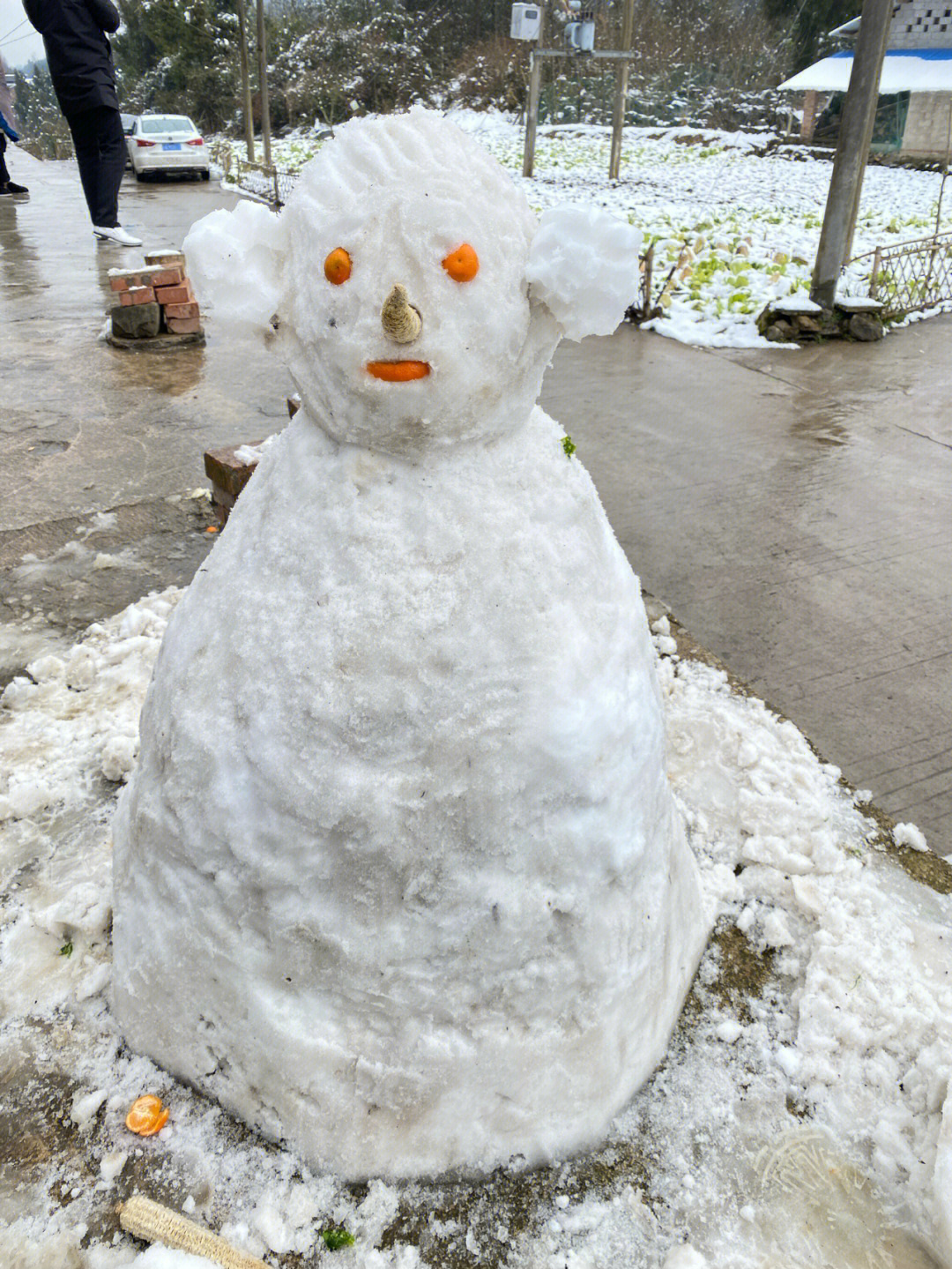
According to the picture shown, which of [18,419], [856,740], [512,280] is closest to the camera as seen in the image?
[512,280]

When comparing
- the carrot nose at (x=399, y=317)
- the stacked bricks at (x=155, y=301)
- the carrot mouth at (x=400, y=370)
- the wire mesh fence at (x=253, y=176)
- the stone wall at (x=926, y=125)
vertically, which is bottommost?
the stacked bricks at (x=155, y=301)

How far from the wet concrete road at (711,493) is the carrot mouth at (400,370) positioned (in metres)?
2.00

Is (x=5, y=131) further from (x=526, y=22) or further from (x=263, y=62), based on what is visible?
(x=526, y=22)

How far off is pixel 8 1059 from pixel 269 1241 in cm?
62

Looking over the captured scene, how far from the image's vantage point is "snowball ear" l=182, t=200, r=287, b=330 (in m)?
1.29

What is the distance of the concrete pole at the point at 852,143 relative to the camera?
6391 mm

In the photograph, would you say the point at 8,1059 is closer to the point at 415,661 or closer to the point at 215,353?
the point at 415,661

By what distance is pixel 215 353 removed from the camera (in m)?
6.46

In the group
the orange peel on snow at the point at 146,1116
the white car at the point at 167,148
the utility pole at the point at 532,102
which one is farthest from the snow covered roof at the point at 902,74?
the orange peel on snow at the point at 146,1116

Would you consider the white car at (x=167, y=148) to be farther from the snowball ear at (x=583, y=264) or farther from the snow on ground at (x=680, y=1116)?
the snowball ear at (x=583, y=264)

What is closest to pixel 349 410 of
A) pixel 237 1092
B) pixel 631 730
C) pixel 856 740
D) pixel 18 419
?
pixel 631 730

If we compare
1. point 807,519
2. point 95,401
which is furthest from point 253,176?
point 807,519

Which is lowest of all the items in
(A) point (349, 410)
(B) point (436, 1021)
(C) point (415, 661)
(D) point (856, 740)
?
(D) point (856, 740)

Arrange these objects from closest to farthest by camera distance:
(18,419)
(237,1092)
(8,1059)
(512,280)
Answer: (512,280)
(237,1092)
(8,1059)
(18,419)
